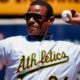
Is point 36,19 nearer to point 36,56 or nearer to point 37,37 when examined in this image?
point 37,37

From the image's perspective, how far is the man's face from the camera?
2484 mm

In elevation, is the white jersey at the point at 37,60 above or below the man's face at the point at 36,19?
below

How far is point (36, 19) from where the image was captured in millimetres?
2541

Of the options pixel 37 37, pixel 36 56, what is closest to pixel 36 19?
pixel 37 37

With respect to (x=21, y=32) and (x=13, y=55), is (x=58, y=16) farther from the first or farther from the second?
(x=13, y=55)

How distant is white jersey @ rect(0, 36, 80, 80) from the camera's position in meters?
2.43

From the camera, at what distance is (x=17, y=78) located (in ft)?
7.99

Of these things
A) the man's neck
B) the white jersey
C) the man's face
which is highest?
the man's face

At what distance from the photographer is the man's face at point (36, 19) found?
8.15ft

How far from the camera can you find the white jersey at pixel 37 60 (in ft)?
7.98

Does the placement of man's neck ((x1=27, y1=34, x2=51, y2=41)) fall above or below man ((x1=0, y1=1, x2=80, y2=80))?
above

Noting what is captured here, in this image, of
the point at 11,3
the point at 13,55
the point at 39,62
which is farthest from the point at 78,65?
the point at 11,3

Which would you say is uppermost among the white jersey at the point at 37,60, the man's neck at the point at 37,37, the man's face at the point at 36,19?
the man's face at the point at 36,19

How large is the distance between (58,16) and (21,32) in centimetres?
40
